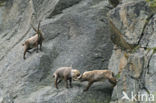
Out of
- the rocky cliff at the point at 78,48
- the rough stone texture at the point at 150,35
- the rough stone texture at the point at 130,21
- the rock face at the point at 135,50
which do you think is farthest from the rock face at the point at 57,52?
the rough stone texture at the point at 150,35

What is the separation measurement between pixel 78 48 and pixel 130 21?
5772 mm

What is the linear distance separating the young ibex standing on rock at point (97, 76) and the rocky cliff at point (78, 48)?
0.34 metres

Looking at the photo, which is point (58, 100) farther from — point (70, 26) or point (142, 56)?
point (70, 26)

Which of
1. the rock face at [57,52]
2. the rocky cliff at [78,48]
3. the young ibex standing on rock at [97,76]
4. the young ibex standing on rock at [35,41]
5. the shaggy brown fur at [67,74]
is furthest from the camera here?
the young ibex standing on rock at [35,41]

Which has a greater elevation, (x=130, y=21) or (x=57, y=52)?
(x=130, y=21)

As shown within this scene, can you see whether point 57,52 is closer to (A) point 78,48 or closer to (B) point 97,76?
(A) point 78,48

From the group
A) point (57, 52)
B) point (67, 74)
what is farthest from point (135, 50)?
point (57, 52)

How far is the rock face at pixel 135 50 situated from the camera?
15289mm

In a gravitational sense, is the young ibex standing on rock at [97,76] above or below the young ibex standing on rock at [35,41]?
below

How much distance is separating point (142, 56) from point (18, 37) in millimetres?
12725

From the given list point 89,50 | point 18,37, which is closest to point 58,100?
point 89,50

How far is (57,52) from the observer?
22.2 metres

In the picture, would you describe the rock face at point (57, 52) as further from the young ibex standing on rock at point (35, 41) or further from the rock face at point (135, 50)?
the rock face at point (135, 50)

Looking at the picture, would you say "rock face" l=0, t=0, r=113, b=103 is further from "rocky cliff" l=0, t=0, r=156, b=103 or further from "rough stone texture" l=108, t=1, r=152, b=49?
"rough stone texture" l=108, t=1, r=152, b=49
